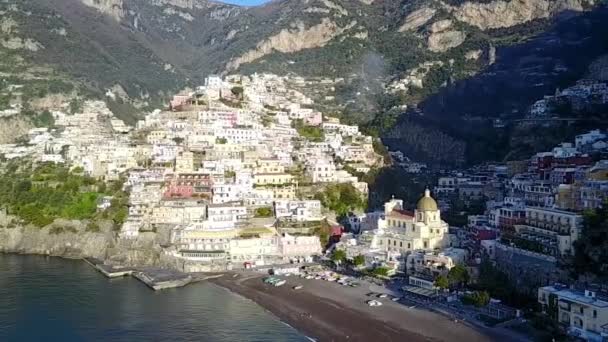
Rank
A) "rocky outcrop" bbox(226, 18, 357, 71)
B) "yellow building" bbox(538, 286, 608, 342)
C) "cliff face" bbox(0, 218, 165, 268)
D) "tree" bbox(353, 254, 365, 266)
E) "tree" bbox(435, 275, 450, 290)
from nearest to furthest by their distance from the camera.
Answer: "yellow building" bbox(538, 286, 608, 342), "tree" bbox(435, 275, 450, 290), "tree" bbox(353, 254, 365, 266), "cliff face" bbox(0, 218, 165, 268), "rocky outcrop" bbox(226, 18, 357, 71)

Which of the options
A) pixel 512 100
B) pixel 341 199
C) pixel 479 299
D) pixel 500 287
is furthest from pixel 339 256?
pixel 512 100

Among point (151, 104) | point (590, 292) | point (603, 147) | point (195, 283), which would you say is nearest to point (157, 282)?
point (195, 283)

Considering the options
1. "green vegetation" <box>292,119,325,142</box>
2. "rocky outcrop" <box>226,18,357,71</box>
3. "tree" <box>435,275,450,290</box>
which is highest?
"rocky outcrop" <box>226,18,357,71</box>

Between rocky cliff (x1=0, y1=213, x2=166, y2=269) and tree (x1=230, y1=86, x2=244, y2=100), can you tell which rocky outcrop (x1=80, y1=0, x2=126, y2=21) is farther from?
rocky cliff (x1=0, y1=213, x2=166, y2=269)

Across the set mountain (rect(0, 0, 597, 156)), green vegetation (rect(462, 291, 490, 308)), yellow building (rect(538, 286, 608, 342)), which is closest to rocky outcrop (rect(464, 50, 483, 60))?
mountain (rect(0, 0, 597, 156))

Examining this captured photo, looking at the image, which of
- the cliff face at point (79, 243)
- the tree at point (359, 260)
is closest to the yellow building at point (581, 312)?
the tree at point (359, 260)

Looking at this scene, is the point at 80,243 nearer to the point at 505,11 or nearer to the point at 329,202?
the point at 329,202

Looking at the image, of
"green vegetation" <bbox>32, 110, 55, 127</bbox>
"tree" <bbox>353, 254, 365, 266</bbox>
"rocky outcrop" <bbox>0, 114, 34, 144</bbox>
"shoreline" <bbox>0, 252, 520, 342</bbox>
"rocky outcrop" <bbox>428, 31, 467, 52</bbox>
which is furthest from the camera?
"rocky outcrop" <bbox>428, 31, 467, 52</bbox>
